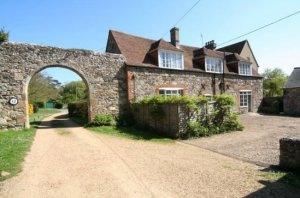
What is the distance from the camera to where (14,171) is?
6.09 m

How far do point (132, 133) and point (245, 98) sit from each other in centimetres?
1634

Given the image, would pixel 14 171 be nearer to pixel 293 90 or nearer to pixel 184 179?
pixel 184 179

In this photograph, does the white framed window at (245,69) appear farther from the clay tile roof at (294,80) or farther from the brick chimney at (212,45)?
the brick chimney at (212,45)

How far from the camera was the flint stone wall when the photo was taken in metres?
5.99

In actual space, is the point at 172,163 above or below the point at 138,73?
below

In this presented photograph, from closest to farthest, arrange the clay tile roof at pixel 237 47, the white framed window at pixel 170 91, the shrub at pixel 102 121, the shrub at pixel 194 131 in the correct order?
the shrub at pixel 194 131 → the shrub at pixel 102 121 → the white framed window at pixel 170 91 → the clay tile roof at pixel 237 47

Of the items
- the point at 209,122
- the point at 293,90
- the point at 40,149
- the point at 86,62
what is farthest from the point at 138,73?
the point at 293,90

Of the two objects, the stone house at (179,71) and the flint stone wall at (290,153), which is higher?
the stone house at (179,71)

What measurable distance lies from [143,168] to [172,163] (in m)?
1.04

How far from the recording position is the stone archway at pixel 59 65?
1295 cm

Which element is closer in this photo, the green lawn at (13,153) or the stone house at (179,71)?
the green lawn at (13,153)

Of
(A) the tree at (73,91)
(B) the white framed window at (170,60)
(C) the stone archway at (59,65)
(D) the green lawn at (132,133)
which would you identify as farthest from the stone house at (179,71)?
(A) the tree at (73,91)

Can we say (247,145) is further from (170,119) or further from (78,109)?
(78,109)

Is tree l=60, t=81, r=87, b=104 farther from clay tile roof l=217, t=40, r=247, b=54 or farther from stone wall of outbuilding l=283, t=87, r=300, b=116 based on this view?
stone wall of outbuilding l=283, t=87, r=300, b=116
